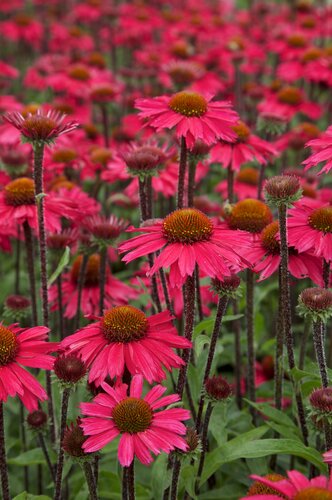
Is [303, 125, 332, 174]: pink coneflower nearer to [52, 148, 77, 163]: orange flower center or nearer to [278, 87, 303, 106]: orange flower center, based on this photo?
[52, 148, 77, 163]: orange flower center

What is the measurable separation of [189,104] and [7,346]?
3.79 ft

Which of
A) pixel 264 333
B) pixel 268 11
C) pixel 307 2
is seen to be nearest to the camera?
pixel 264 333

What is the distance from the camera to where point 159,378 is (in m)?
2.10

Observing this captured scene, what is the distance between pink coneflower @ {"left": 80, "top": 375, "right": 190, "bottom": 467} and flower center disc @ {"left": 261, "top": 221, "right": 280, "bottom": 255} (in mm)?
721

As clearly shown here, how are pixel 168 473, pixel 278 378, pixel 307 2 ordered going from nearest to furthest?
pixel 168 473 < pixel 278 378 < pixel 307 2

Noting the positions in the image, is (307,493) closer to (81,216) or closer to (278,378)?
(278,378)

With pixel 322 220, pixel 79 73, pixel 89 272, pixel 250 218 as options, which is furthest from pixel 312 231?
pixel 79 73

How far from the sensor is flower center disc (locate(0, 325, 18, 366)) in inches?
82.9

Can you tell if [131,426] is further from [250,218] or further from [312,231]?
[250,218]

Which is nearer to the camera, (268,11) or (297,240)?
(297,240)

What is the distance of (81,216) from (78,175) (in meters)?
1.41

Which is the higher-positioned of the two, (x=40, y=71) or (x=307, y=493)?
(x=40, y=71)

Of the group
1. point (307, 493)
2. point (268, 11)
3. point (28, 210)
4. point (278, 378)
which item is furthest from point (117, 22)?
point (307, 493)

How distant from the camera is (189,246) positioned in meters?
2.16
